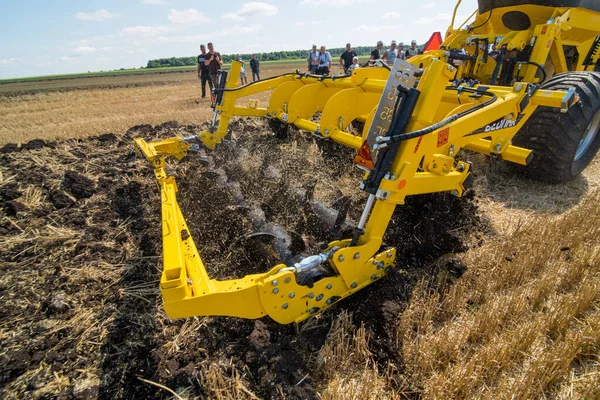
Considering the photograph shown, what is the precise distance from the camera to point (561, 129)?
4012 millimetres

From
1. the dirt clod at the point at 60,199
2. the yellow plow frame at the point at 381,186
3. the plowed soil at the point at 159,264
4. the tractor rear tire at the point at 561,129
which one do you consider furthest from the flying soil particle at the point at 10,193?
the tractor rear tire at the point at 561,129

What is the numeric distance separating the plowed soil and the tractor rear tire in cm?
120

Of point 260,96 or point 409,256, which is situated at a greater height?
point 409,256

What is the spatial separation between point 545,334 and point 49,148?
7978 millimetres

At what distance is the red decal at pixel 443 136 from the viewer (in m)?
2.44

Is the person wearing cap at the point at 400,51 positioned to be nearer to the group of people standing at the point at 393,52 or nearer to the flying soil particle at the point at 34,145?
the group of people standing at the point at 393,52

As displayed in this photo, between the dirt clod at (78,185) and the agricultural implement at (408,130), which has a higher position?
the agricultural implement at (408,130)

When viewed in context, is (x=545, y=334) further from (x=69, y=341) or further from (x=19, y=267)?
(x=19, y=267)

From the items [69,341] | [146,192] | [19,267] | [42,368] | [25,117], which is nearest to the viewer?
[42,368]

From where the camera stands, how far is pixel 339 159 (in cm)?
550

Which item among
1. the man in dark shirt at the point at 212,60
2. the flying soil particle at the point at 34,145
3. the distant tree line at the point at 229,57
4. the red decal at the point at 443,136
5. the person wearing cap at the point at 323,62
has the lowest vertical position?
the distant tree line at the point at 229,57

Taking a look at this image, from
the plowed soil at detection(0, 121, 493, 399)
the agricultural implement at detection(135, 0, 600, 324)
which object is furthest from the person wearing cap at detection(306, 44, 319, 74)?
the plowed soil at detection(0, 121, 493, 399)

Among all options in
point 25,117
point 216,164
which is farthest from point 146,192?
point 25,117

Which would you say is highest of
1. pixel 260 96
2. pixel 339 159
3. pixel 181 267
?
pixel 181 267
